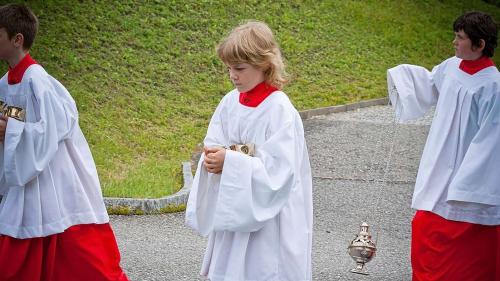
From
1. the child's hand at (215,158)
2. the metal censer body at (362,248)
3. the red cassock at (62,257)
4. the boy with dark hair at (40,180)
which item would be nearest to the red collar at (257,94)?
the child's hand at (215,158)

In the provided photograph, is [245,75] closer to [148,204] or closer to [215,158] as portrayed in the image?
[215,158]

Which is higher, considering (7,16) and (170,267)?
(7,16)

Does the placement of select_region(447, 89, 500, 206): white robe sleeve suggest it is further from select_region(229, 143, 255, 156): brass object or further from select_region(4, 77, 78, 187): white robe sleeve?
select_region(4, 77, 78, 187): white robe sleeve

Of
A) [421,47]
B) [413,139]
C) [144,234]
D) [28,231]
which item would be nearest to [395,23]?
[421,47]

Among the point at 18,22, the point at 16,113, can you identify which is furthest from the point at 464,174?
the point at 18,22

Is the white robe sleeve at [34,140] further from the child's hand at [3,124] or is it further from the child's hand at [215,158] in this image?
the child's hand at [215,158]

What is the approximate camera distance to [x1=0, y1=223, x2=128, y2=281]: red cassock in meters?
4.81

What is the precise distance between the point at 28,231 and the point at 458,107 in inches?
98.3

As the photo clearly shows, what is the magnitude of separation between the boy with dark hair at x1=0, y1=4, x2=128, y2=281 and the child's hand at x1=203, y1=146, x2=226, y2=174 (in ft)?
3.08

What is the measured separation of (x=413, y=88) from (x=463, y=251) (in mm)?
1107

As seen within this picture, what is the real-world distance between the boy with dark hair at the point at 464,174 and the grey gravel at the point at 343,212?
1.59ft

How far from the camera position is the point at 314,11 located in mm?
17172

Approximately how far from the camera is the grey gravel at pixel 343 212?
264 inches

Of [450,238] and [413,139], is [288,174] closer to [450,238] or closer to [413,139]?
[450,238]
